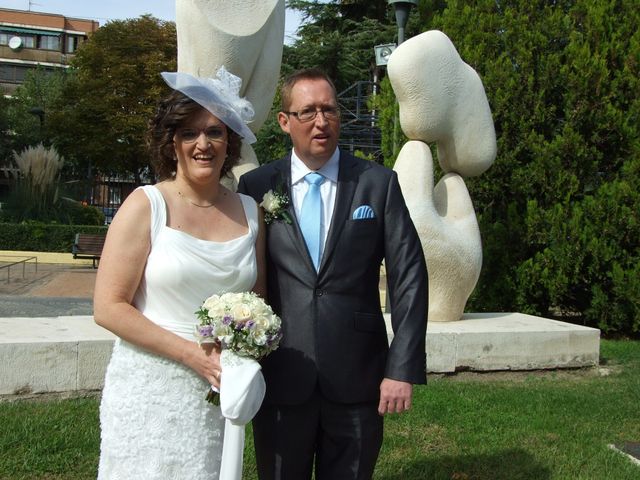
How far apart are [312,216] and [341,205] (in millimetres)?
112

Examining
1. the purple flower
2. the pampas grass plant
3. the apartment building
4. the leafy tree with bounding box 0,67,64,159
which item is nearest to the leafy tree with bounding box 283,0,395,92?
the pampas grass plant

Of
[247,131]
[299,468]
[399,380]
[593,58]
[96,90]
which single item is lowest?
[299,468]

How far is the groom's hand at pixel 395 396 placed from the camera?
250 cm

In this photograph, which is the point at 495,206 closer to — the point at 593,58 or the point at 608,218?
the point at 608,218

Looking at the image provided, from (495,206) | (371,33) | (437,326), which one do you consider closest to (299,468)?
(437,326)

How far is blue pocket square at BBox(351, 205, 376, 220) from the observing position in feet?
8.44

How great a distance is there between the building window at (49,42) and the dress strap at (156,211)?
6145 cm

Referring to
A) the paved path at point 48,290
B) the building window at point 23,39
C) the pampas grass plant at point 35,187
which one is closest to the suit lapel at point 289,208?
the paved path at point 48,290

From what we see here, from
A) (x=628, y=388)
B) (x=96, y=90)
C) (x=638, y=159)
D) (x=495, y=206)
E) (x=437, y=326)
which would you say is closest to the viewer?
(x=628, y=388)

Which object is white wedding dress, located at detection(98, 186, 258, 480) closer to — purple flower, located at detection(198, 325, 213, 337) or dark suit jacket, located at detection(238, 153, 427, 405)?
purple flower, located at detection(198, 325, 213, 337)

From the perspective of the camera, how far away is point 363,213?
2.58 m

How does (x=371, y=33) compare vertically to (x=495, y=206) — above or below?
above

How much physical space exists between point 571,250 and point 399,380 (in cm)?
658

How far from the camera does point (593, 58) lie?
8.50 meters
